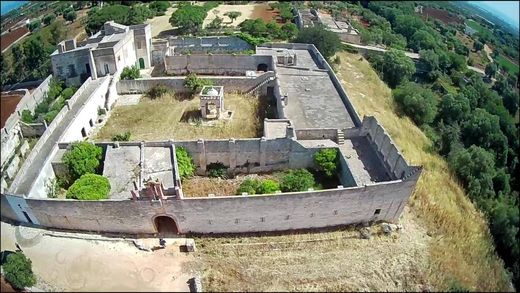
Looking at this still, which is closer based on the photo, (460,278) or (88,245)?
(460,278)

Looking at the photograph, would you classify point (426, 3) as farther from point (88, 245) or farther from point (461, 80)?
point (88, 245)

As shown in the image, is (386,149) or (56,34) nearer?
(386,149)

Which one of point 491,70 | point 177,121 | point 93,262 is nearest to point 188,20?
point 177,121

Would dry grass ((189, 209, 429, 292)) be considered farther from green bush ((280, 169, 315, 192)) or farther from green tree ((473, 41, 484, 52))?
green tree ((473, 41, 484, 52))

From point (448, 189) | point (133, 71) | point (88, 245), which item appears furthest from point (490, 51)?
point (88, 245)

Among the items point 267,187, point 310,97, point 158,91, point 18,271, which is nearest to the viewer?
point 18,271

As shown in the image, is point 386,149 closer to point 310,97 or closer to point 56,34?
point 310,97

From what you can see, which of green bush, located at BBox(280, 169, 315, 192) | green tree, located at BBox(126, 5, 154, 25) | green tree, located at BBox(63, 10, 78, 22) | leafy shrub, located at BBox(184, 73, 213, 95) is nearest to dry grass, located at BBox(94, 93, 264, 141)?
leafy shrub, located at BBox(184, 73, 213, 95)

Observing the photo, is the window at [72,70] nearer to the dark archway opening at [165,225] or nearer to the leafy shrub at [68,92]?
the leafy shrub at [68,92]
